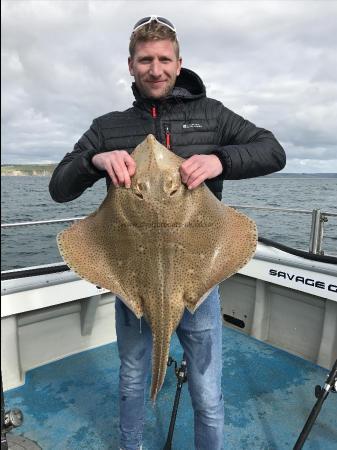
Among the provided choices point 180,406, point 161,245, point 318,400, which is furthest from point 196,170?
point 180,406

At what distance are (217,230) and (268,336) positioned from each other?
375 centimetres

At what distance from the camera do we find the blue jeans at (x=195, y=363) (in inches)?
104

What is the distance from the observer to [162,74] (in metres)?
2.49

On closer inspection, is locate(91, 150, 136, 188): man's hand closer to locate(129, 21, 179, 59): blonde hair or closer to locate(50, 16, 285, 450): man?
locate(50, 16, 285, 450): man

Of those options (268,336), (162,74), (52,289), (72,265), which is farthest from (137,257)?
(268,336)

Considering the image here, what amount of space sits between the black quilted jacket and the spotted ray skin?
363 millimetres

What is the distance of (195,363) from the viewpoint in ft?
8.79

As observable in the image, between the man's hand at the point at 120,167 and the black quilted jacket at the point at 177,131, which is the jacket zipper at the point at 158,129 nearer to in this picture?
the black quilted jacket at the point at 177,131

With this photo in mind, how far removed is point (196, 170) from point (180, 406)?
2.94 meters

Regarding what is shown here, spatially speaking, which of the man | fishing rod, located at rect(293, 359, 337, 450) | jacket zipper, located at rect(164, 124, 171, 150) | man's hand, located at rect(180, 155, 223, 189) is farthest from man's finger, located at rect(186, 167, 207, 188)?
fishing rod, located at rect(293, 359, 337, 450)

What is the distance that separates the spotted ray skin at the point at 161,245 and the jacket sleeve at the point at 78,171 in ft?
0.73

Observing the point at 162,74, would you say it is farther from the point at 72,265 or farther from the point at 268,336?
the point at 268,336

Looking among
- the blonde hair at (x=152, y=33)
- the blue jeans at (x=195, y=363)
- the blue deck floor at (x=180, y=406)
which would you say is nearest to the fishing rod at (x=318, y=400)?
the blue jeans at (x=195, y=363)

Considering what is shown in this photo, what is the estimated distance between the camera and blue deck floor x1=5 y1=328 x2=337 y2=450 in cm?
362
